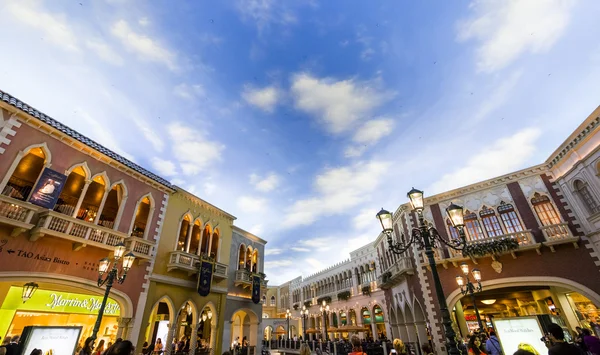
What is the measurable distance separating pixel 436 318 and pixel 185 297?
47.3 feet

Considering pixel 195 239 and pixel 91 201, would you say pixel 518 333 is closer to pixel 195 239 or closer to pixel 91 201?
pixel 195 239

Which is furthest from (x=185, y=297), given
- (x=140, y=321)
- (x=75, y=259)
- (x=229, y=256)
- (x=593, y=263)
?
(x=593, y=263)

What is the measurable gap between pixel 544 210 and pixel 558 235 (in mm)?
1642

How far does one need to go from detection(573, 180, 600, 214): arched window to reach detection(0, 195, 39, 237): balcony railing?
2417cm

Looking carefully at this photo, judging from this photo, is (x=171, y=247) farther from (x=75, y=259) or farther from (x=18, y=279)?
(x=18, y=279)

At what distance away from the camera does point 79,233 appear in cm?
1003

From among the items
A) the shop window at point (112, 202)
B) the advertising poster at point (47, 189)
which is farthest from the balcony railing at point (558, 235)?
the advertising poster at point (47, 189)

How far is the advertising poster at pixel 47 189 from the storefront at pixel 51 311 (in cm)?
324

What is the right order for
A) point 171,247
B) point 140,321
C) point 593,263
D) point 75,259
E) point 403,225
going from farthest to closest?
point 403,225 < point 171,247 < point 593,263 < point 140,321 < point 75,259

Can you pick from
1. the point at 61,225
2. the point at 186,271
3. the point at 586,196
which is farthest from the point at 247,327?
the point at 586,196

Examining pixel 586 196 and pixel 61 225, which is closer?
pixel 61 225

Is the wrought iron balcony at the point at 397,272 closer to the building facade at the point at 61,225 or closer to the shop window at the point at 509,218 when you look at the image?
the shop window at the point at 509,218

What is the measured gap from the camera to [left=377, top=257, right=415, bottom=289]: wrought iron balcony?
17672mm

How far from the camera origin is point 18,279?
334 inches
